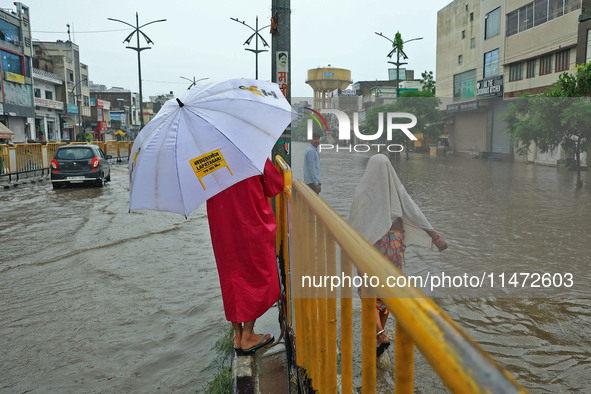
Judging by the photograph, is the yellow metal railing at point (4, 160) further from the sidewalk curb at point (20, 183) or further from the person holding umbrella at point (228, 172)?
the person holding umbrella at point (228, 172)

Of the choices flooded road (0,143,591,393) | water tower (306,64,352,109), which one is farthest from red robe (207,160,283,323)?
water tower (306,64,352,109)

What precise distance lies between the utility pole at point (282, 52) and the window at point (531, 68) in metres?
29.0

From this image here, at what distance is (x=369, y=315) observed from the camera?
1.40m

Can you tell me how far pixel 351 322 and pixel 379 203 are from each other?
5.98 ft

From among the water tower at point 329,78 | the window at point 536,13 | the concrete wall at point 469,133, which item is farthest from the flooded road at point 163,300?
the water tower at point 329,78

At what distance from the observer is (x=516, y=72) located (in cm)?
3259

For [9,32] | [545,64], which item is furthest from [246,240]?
[9,32]

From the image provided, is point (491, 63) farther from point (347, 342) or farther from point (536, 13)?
point (347, 342)

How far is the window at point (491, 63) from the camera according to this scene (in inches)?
1387

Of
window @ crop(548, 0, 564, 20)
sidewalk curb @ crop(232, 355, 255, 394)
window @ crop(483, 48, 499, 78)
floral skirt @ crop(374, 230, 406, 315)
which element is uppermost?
window @ crop(548, 0, 564, 20)

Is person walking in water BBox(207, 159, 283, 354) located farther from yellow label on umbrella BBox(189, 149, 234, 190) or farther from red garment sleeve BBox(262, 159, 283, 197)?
yellow label on umbrella BBox(189, 149, 234, 190)

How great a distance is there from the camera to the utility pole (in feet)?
17.9

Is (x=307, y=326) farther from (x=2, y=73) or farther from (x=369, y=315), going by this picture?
(x=2, y=73)

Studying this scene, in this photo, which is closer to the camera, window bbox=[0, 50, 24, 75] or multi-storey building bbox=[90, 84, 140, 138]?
window bbox=[0, 50, 24, 75]
